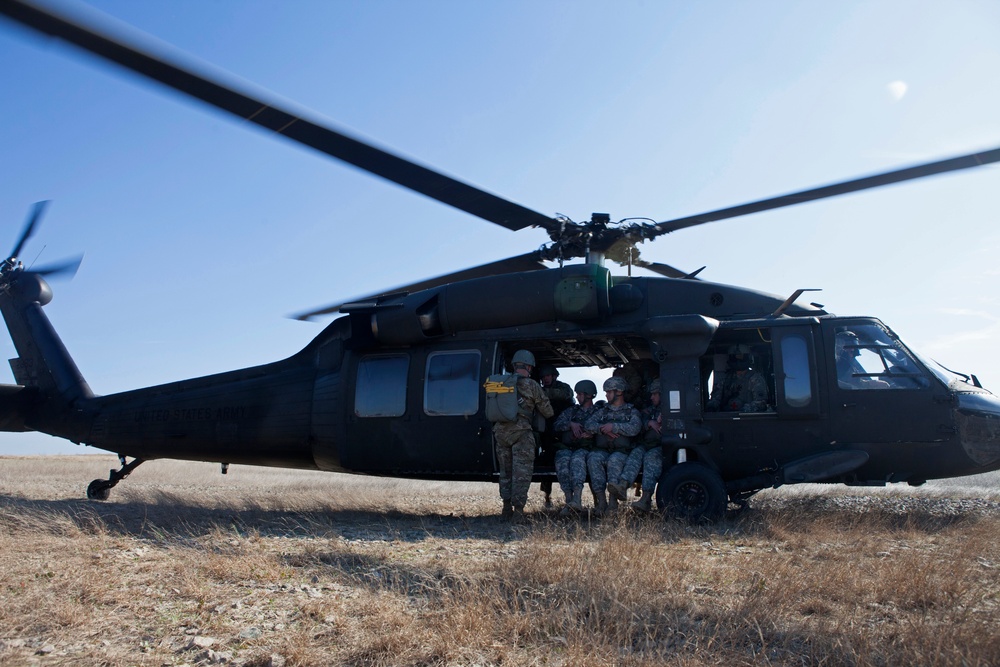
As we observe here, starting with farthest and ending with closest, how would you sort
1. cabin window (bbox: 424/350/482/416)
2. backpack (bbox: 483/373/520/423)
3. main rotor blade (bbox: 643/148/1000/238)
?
1. cabin window (bbox: 424/350/482/416)
2. backpack (bbox: 483/373/520/423)
3. main rotor blade (bbox: 643/148/1000/238)

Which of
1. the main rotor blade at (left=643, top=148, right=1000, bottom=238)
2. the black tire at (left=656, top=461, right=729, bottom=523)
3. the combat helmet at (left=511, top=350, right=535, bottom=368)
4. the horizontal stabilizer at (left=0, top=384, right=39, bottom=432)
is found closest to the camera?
A: the main rotor blade at (left=643, top=148, right=1000, bottom=238)

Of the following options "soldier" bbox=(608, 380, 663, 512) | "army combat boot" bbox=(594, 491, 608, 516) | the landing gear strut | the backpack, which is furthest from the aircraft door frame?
the landing gear strut

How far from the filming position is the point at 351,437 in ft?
31.4

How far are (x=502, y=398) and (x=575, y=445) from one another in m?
1.17

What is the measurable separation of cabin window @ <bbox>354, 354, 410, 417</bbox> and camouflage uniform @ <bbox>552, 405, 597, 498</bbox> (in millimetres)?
1996

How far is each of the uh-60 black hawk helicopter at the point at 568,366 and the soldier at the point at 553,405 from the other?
39 centimetres

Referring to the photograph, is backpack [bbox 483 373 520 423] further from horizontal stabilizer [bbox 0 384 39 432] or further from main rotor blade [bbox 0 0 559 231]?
horizontal stabilizer [bbox 0 384 39 432]

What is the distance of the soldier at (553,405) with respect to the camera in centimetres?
916

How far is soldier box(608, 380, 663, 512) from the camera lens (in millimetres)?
8141

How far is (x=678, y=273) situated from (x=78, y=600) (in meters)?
7.82

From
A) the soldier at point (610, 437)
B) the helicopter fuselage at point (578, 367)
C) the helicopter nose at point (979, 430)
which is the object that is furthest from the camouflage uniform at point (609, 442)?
the helicopter nose at point (979, 430)

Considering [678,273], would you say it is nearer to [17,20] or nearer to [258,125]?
[258,125]

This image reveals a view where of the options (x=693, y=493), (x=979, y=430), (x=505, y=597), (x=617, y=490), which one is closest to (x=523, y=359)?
(x=617, y=490)

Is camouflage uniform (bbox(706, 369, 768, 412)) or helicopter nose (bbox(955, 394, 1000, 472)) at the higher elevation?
camouflage uniform (bbox(706, 369, 768, 412))
